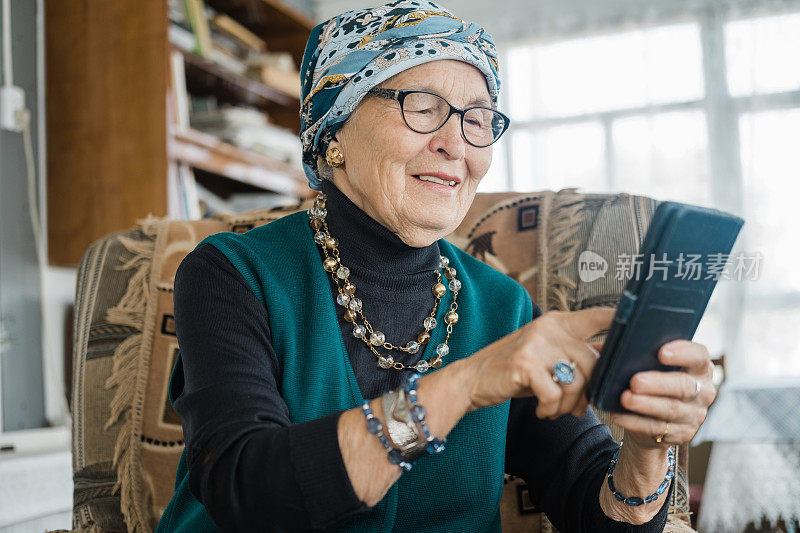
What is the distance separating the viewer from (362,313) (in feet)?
3.44

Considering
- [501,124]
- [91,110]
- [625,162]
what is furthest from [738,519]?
[625,162]

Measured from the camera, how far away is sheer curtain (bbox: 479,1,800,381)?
14.5ft

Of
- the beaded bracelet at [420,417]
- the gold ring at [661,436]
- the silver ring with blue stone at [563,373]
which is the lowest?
the gold ring at [661,436]

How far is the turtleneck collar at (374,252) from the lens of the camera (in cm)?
107

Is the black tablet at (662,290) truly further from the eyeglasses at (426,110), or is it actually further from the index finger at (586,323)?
the eyeglasses at (426,110)

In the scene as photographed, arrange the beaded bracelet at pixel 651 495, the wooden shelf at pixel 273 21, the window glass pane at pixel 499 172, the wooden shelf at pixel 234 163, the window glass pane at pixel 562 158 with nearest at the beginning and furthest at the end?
the beaded bracelet at pixel 651 495 < the wooden shelf at pixel 234 163 < the wooden shelf at pixel 273 21 < the window glass pane at pixel 562 158 < the window glass pane at pixel 499 172

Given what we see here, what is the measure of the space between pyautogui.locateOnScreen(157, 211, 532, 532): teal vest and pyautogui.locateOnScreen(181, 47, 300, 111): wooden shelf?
1991mm

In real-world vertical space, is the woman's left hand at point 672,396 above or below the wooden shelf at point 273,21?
below

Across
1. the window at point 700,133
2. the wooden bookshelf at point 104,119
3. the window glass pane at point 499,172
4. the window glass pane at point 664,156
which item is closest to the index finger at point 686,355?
the wooden bookshelf at point 104,119

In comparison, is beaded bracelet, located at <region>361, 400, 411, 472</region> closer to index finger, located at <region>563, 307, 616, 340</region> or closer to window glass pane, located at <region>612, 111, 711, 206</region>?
index finger, located at <region>563, 307, 616, 340</region>

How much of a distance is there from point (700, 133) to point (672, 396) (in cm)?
437

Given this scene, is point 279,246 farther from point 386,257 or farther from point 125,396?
point 125,396

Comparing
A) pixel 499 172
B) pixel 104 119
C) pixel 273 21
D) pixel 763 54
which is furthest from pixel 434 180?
pixel 763 54

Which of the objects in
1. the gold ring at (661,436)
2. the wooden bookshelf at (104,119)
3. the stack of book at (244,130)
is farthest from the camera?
the stack of book at (244,130)
